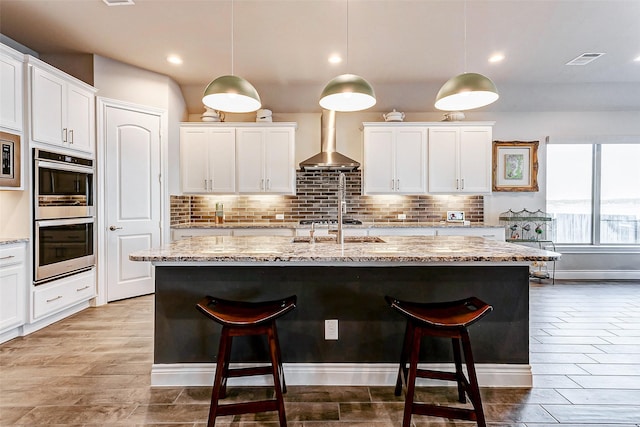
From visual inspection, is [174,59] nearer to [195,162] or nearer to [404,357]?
[195,162]

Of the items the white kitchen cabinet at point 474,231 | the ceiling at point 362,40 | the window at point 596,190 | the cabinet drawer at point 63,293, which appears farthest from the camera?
the window at point 596,190

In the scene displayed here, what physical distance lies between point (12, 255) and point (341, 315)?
278 cm

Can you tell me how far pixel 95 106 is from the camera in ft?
13.0

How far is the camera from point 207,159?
4.97 meters

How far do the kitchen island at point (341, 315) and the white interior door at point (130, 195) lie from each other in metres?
2.31

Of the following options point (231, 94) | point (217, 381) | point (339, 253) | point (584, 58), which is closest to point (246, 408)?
point (217, 381)

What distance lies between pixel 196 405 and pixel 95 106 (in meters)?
3.49

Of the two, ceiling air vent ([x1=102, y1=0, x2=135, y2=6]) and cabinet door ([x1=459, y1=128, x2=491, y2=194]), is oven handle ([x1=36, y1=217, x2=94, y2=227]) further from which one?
cabinet door ([x1=459, y1=128, x2=491, y2=194])

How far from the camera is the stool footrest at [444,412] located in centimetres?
174

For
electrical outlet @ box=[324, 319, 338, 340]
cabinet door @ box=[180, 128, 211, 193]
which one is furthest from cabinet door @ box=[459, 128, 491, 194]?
cabinet door @ box=[180, 128, 211, 193]

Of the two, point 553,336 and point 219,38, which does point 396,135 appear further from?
point 553,336

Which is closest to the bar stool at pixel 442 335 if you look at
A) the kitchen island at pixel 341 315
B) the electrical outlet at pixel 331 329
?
the kitchen island at pixel 341 315

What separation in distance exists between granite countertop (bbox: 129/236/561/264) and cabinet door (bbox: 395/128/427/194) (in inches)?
102

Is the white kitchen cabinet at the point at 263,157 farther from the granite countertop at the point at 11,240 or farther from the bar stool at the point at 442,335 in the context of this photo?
the bar stool at the point at 442,335
